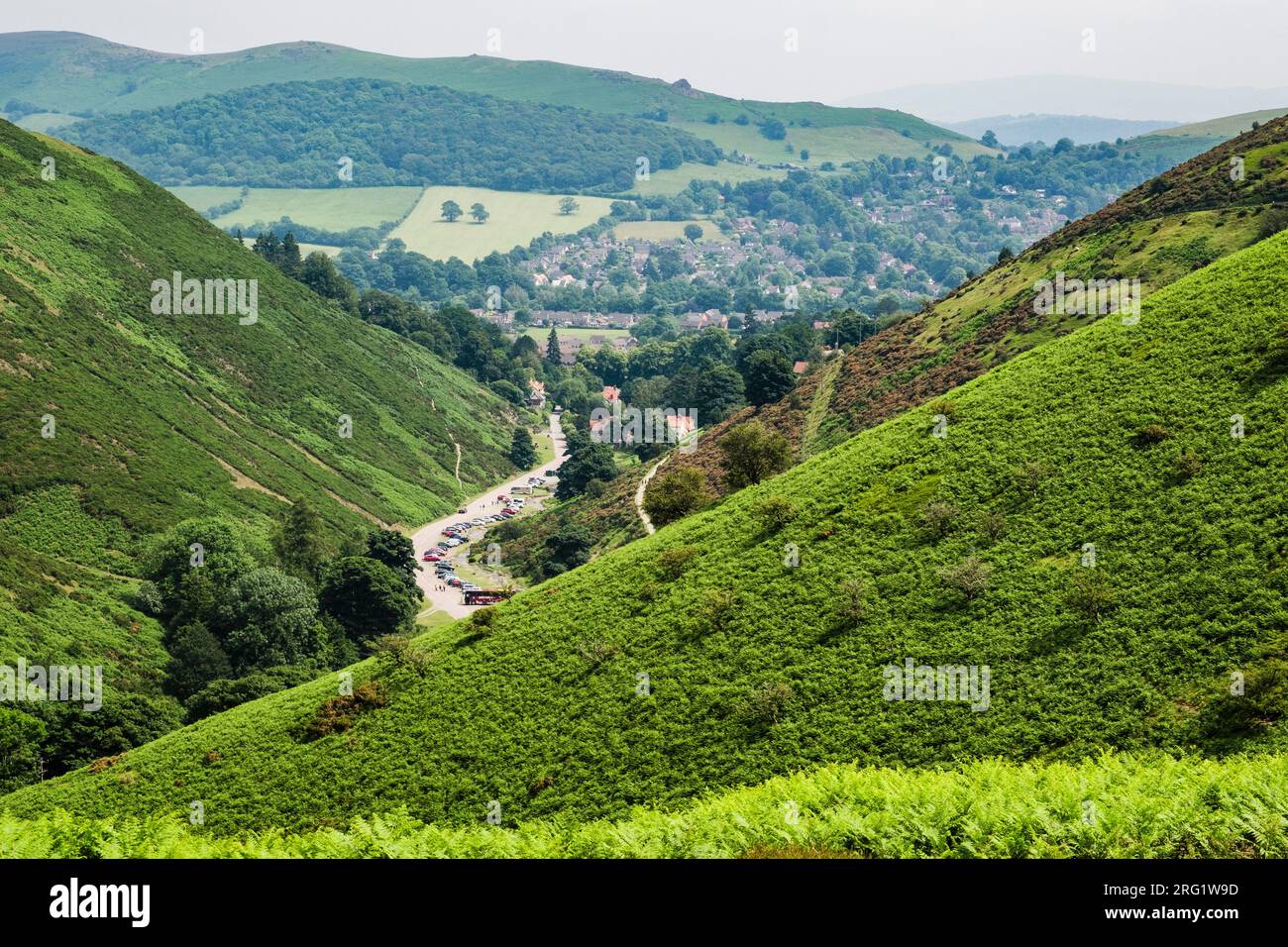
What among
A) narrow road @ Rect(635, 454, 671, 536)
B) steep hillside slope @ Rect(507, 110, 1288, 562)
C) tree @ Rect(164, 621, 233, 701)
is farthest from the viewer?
narrow road @ Rect(635, 454, 671, 536)

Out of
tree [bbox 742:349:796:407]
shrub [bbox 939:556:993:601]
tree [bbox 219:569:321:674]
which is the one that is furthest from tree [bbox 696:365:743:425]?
shrub [bbox 939:556:993:601]

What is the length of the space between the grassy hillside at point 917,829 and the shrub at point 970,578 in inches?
557

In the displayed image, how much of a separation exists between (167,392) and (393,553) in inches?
1585

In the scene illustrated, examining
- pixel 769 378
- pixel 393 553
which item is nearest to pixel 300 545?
pixel 393 553

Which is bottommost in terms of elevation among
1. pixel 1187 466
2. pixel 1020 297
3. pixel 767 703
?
pixel 767 703

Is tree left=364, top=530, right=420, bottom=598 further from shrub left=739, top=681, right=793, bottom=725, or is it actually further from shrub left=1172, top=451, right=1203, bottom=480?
shrub left=1172, top=451, right=1203, bottom=480

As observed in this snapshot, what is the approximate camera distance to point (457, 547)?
5064 inches

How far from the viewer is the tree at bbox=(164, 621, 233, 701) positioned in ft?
243

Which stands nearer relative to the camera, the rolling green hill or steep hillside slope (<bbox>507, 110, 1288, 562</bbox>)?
the rolling green hill

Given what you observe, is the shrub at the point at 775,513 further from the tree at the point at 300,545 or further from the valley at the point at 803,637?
the tree at the point at 300,545

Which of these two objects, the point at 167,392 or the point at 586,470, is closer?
the point at 167,392

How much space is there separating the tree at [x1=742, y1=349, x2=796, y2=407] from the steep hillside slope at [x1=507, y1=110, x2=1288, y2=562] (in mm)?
4640

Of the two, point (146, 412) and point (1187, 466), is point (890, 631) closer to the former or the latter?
point (1187, 466)

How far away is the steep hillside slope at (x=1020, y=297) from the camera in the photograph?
87.9 meters
